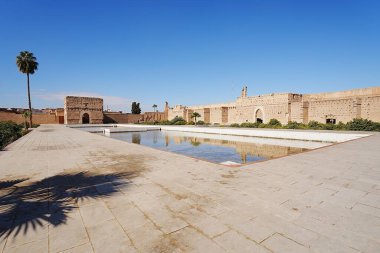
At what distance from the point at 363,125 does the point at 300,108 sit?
6.74 m

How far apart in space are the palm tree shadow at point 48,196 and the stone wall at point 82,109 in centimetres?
3755

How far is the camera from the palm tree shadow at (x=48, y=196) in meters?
2.60

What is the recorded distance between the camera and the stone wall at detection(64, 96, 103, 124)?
3694cm

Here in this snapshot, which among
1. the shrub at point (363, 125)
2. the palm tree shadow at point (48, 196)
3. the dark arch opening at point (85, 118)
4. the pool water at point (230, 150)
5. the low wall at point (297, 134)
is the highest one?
the dark arch opening at point (85, 118)

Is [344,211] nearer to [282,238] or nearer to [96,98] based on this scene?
[282,238]

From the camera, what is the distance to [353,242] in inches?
83.0

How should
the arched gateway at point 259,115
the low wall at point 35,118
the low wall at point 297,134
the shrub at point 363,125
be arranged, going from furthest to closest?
1. the low wall at point 35,118
2. the arched gateway at point 259,115
3. the shrub at point 363,125
4. the low wall at point 297,134

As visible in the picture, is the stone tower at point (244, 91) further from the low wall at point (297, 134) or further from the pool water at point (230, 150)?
the pool water at point (230, 150)

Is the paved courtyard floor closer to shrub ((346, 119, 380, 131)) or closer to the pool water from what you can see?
the pool water

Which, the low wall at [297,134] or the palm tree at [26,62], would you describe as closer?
the low wall at [297,134]

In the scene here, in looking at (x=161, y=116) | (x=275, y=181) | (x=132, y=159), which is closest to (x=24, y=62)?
(x=161, y=116)

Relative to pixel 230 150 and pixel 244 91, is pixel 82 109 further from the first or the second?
pixel 230 150

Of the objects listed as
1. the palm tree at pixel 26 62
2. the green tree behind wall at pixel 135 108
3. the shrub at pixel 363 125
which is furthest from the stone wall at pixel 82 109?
the shrub at pixel 363 125

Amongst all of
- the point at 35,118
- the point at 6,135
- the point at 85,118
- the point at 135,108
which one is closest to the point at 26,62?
the point at 85,118
